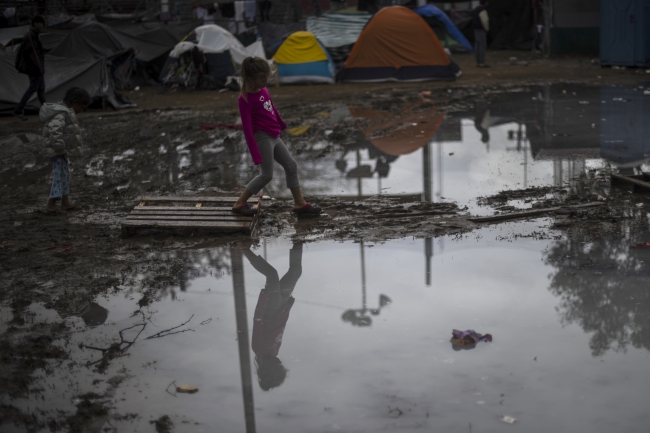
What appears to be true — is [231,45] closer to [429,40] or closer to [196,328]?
[429,40]

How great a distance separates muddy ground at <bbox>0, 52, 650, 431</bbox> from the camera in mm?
4586

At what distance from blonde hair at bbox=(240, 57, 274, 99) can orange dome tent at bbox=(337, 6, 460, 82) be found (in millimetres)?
12911

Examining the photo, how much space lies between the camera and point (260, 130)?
274 inches

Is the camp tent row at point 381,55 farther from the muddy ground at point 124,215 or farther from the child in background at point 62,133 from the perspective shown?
the child in background at point 62,133

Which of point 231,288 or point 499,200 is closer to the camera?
point 231,288

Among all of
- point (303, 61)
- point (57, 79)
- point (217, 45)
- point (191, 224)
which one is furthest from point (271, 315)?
point (217, 45)

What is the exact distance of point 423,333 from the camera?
4.48m

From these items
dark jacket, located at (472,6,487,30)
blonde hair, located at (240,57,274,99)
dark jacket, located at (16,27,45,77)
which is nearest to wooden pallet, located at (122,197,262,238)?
blonde hair, located at (240,57,274,99)

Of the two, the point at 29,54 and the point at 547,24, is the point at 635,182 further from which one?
the point at 547,24

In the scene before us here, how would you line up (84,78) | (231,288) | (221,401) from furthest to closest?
(84,78) < (231,288) < (221,401)

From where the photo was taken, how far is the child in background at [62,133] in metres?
7.43

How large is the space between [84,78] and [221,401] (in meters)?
14.8

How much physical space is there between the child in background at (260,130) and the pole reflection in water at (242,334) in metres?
0.98

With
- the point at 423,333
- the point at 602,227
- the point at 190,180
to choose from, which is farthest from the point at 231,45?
the point at 423,333
